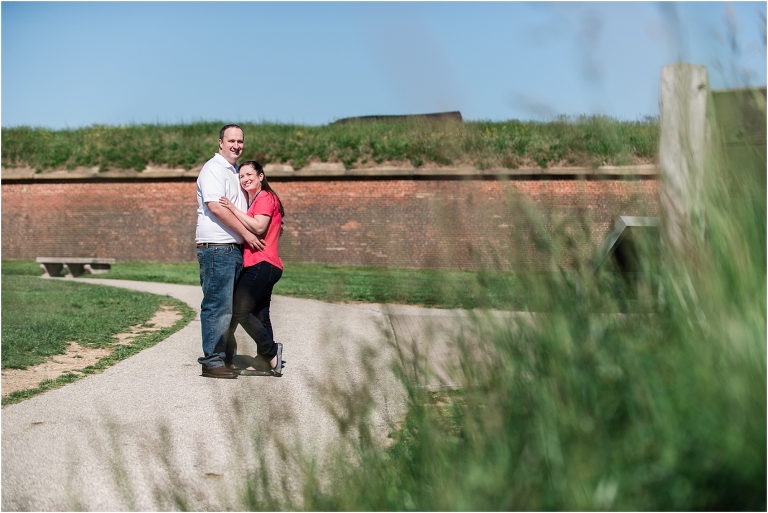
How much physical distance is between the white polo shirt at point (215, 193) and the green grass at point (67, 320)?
5.90ft

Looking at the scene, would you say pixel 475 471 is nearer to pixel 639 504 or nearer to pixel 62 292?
pixel 639 504

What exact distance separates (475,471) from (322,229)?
877 inches

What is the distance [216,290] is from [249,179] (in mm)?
968

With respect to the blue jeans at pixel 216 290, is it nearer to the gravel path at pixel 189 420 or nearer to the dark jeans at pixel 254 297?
the dark jeans at pixel 254 297

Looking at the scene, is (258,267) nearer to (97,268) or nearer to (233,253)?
(233,253)

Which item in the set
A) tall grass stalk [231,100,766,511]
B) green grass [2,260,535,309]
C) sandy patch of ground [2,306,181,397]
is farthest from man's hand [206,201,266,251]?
tall grass stalk [231,100,766,511]

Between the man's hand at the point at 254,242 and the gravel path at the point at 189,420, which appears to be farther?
the man's hand at the point at 254,242

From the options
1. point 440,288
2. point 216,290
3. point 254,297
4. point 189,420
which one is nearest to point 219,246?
point 216,290

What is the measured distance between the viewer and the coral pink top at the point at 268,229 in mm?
6371

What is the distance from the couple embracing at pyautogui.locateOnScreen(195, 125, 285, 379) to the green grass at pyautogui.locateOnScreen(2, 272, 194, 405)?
4.71 feet

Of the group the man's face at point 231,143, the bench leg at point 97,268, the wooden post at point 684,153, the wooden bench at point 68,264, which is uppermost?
the man's face at point 231,143

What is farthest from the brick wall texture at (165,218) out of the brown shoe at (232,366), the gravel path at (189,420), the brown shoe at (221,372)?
the gravel path at (189,420)

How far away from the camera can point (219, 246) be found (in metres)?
6.27

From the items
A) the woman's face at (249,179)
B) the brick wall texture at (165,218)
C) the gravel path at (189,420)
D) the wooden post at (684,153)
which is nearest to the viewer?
the wooden post at (684,153)
